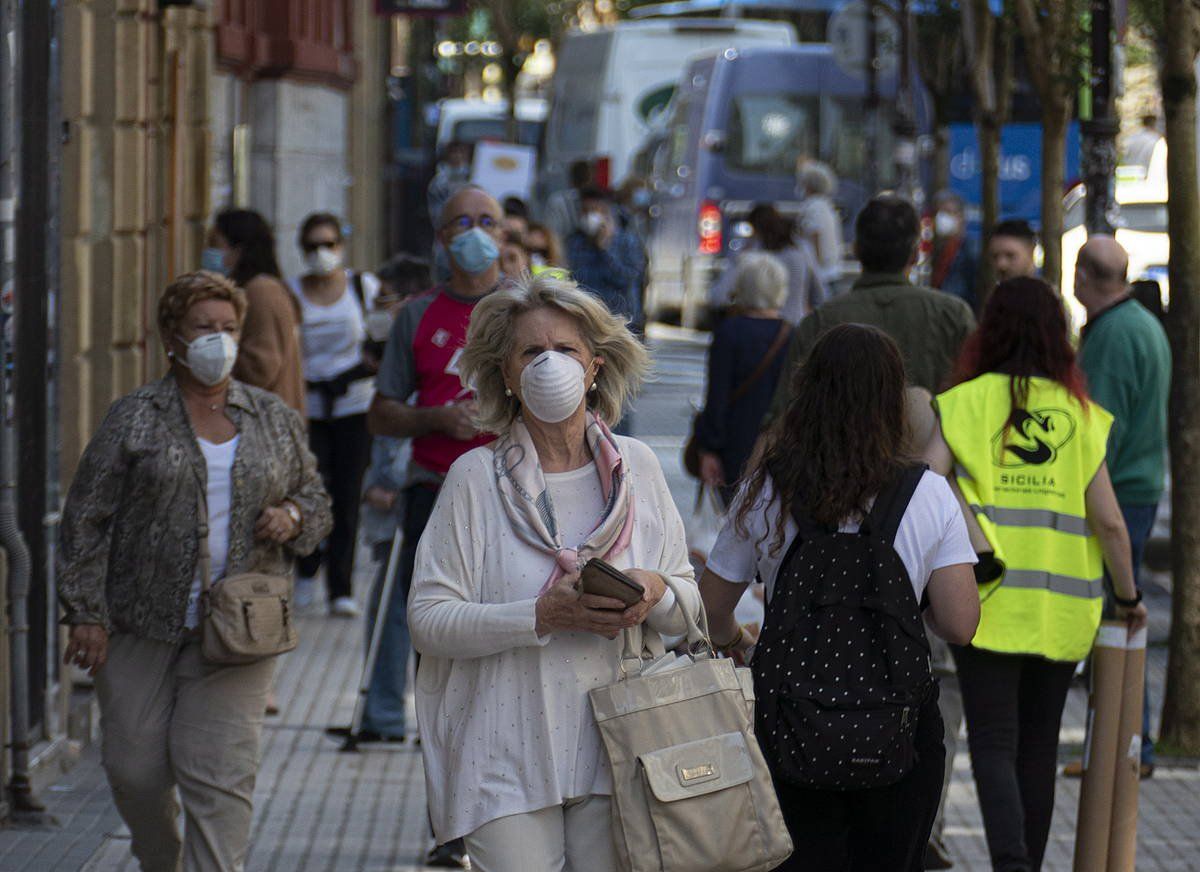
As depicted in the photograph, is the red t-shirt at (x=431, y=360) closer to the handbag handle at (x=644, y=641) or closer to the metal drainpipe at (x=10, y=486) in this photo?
the metal drainpipe at (x=10, y=486)

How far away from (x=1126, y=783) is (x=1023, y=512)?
0.78m

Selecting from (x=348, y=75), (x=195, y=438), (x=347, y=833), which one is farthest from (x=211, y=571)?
(x=348, y=75)

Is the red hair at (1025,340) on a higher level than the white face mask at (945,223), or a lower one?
lower

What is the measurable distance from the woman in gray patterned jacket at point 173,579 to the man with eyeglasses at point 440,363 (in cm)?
110

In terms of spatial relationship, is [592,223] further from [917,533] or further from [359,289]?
[917,533]

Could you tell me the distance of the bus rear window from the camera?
28297mm

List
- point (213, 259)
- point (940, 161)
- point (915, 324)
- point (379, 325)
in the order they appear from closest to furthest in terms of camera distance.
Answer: point (915, 324), point (213, 259), point (379, 325), point (940, 161)

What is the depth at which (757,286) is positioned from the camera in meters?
9.31

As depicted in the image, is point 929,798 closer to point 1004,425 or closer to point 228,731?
point 1004,425

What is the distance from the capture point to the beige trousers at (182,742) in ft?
17.9

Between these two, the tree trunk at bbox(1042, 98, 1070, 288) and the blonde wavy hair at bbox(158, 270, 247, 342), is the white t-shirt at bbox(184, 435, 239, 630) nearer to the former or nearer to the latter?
the blonde wavy hair at bbox(158, 270, 247, 342)

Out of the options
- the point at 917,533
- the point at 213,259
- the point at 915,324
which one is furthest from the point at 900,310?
the point at 213,259

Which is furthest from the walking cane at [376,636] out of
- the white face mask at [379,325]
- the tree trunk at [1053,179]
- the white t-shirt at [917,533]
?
the tree trunk at [1053,179]

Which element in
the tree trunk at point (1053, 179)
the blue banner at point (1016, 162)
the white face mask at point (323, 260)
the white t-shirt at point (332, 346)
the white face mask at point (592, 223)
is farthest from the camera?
the blue banner at point (1016, 162)
